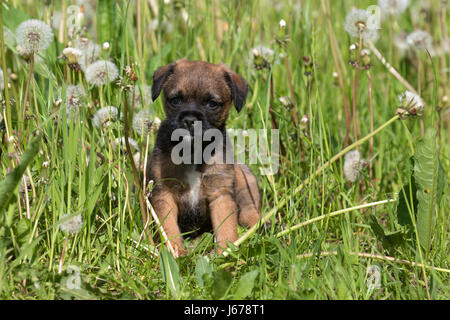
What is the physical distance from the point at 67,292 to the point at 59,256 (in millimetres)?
376

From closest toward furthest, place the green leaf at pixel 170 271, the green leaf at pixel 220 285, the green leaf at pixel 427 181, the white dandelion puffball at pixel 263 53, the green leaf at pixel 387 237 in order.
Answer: the green leaf at pixel 220 285 → the green leaf at pixel 170 271 → the green leaf at pixel 427 181 → the green leaf at pixel 387 237 → the white dandelion puffball at pixel 263 53

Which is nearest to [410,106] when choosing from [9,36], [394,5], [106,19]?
[394,5]

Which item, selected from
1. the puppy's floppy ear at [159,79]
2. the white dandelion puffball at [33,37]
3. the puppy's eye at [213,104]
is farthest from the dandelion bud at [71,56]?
the puppy's eye at [213,104]

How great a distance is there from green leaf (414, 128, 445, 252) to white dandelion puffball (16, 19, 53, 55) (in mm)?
1988

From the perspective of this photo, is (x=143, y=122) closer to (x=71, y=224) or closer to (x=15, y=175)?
(x=71, y=224)

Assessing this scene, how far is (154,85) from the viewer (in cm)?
353

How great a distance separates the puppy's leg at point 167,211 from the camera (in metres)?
3.49

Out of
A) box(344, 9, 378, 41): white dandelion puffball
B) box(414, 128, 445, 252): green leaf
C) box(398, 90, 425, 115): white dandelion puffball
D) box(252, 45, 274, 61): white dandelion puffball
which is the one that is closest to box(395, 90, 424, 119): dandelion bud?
box(398, 90, 425, 115): white dandelion puffball

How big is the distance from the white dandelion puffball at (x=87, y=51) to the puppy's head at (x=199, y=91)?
472 millimetres

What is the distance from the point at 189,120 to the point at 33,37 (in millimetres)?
956

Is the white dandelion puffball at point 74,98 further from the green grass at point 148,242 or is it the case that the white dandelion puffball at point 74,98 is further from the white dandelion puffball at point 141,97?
the white dandelion puffball at point 141,97

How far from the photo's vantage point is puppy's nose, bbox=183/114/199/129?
3.36 metres

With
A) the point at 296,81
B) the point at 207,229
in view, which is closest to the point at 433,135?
the point at 207,229

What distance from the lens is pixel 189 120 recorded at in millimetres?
3357
